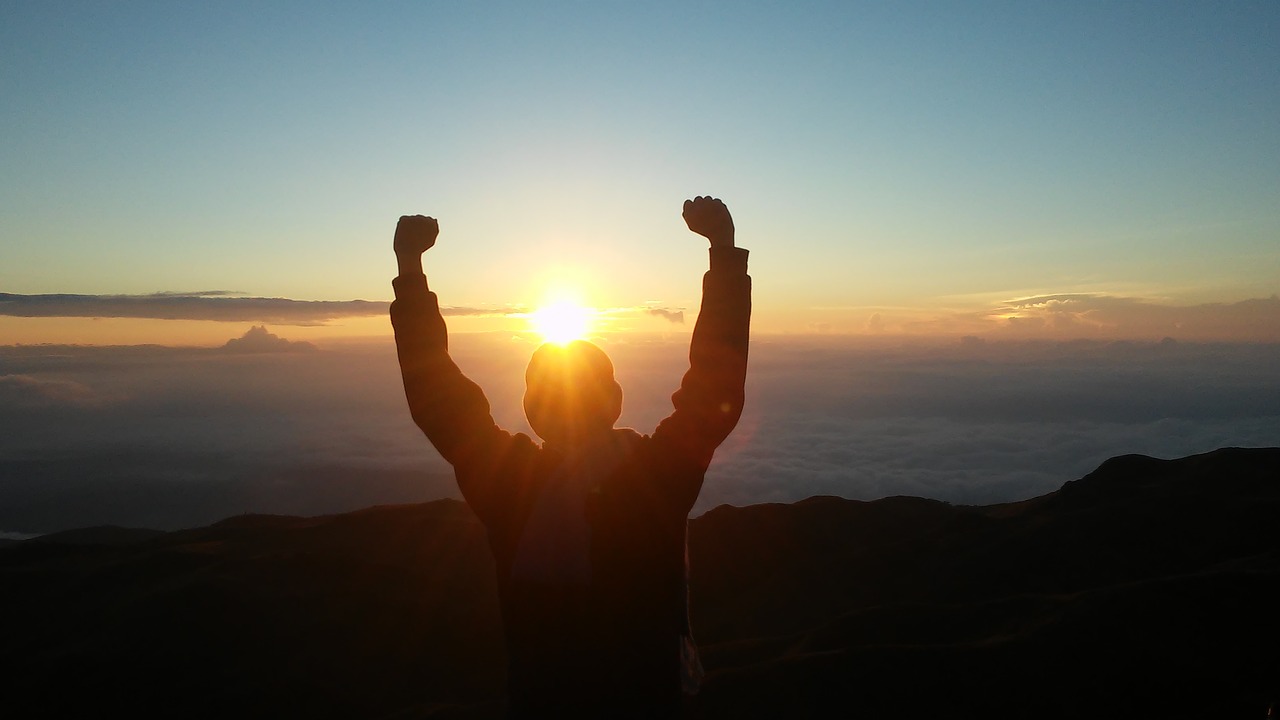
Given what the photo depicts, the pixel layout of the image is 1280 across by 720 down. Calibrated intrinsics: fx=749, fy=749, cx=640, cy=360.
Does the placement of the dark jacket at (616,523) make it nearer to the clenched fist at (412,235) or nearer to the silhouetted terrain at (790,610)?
the clenched fist at (412,235)

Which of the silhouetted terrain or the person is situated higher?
the person

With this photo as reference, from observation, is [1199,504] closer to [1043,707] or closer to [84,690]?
[1043,707]

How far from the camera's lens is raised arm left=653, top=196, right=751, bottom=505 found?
202 cm

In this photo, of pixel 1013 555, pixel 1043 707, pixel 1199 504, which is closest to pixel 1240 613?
pixel 1043 707

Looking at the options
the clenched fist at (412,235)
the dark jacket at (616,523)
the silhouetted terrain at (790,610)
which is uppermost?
the clenched fist at (412,235)

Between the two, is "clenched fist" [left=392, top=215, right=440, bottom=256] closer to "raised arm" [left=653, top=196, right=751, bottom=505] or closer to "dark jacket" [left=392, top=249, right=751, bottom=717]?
"dark jacket" [left=392, top=249, right=751, bottom=717]

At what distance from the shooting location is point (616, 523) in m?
2.05

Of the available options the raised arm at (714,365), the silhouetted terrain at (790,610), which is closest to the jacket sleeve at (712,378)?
the raised arm at (714,365)

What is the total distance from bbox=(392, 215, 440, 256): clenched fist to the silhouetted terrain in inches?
528

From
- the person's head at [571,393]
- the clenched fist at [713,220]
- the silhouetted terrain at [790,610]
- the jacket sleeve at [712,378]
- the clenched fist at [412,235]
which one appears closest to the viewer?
the jacket sleeve at [712,378]

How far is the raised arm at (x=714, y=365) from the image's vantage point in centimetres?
202

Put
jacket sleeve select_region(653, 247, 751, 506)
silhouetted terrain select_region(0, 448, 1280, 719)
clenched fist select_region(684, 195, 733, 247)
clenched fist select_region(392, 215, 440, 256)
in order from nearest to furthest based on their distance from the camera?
jacket sleeve select_region(653, 247, 751, 506)
clenched fist select_region(684, 195, 733, 247)
clenched fist select_region(392, 215, 440, 256)
silhouetted terrain select_region(0, 448, 1280, 719)

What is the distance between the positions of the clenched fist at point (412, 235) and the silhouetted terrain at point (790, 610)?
1341 cm

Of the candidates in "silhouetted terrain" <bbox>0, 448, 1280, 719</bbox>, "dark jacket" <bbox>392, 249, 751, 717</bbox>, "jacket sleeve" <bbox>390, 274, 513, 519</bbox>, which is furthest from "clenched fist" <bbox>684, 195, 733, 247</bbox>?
"silhouetted terrain" <bbox>0, 448, 1280, 719</bbox>
